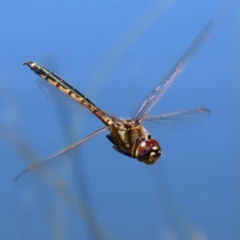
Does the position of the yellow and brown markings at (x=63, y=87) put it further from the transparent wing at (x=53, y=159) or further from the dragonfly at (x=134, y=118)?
the transparent wing at (x=53, y=159)

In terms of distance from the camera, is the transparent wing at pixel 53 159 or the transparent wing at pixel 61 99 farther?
the transparent wing at pixel 61 99

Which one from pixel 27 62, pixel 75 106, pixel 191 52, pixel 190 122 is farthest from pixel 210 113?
pixel 27 62

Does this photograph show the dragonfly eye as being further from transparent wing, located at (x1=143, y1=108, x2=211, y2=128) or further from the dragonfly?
transparent wing, located at (x1=143, y1=108, x2=211, y2=128)

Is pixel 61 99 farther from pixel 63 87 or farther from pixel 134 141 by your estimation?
pixel 134 141

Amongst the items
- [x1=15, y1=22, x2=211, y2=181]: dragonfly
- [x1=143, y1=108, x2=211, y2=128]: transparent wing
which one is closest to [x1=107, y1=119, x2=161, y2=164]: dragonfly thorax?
[x1=15, y1=22, x2=211, y2=181]: dragonfly

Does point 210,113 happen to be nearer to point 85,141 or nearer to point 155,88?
point 155,88

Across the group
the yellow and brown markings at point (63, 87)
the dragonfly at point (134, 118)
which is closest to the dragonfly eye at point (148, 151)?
the dragonfly at point (134, 118)

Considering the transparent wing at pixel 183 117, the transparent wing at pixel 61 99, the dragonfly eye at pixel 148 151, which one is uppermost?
the transparent wing at pixel 61 99

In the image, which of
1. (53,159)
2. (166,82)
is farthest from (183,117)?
(53,159)
